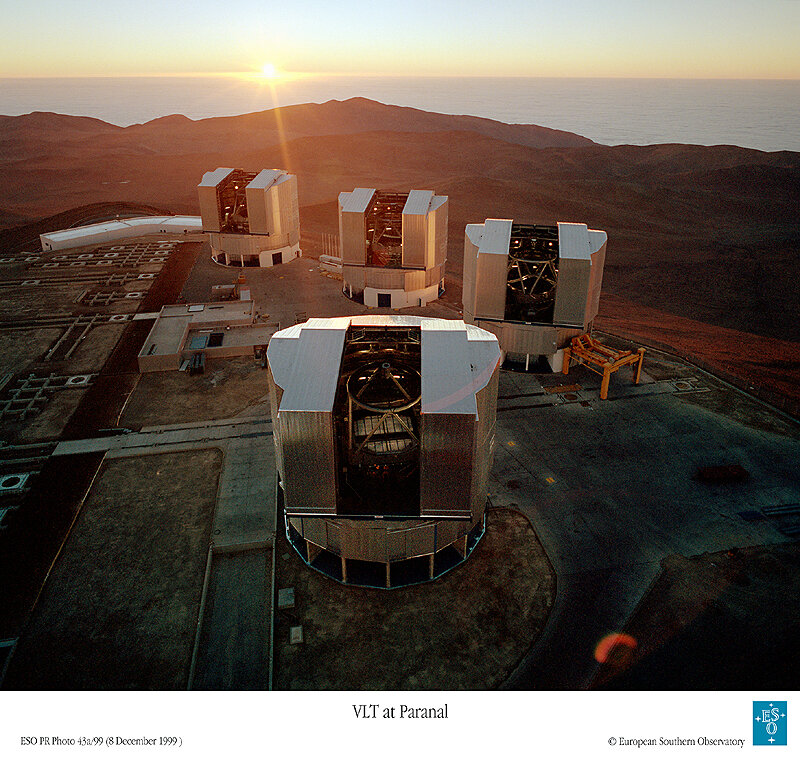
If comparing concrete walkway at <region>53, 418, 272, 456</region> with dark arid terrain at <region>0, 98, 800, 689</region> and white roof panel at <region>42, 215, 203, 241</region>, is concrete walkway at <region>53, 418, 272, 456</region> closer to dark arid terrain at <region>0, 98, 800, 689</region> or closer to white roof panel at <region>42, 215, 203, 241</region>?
dark arid terrain at <region>0, 98, 800, 689</region>

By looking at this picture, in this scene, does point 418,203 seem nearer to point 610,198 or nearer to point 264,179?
point 264,179

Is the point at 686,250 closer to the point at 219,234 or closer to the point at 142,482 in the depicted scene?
the point at 219,234

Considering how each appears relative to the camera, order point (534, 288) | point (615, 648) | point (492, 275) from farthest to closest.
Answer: point (534, 288)
point (492, 275)
point (615, 648)

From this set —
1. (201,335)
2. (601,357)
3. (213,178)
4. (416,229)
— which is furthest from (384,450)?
(213,178)

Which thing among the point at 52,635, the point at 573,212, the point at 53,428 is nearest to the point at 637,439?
the point at 52,635
